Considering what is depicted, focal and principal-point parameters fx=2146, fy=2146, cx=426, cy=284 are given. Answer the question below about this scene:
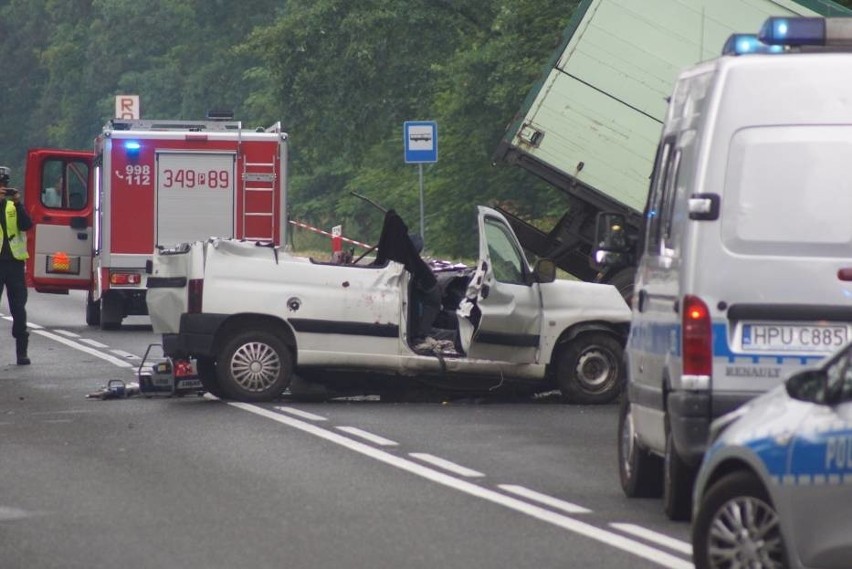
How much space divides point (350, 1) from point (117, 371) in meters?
24.0

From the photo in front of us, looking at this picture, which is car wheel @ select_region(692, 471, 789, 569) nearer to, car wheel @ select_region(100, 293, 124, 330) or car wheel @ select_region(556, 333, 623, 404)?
car wheel @ select_region(556, 333, 623, 404)

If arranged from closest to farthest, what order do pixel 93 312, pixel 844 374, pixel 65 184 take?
pixel 844 374, pixel 65 184, pixel 93 312

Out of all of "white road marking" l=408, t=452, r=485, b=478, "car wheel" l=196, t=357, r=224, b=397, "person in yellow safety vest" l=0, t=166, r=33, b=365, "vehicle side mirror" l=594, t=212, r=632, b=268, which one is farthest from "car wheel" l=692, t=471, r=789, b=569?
"person in yellow safety vest" l=0, t=166, r=33, b=365

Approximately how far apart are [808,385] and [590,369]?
372 inches

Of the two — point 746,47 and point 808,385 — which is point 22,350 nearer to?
point 746,47

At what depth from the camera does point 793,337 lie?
31.0 feet

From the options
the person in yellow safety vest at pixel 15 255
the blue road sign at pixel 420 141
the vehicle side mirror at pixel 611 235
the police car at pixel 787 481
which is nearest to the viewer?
the police car at pixel 787 481

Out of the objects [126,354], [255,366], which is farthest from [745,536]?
[126,354]

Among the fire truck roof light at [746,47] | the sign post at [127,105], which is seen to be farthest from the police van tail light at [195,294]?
the sign post at [127,105]

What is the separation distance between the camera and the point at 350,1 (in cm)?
4309

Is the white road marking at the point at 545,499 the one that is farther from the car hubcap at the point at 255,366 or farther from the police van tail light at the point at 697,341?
the car hubcap at the point at 255,366

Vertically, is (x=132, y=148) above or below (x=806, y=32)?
above

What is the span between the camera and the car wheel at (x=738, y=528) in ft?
23.7

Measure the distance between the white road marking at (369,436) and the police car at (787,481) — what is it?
229 inches
